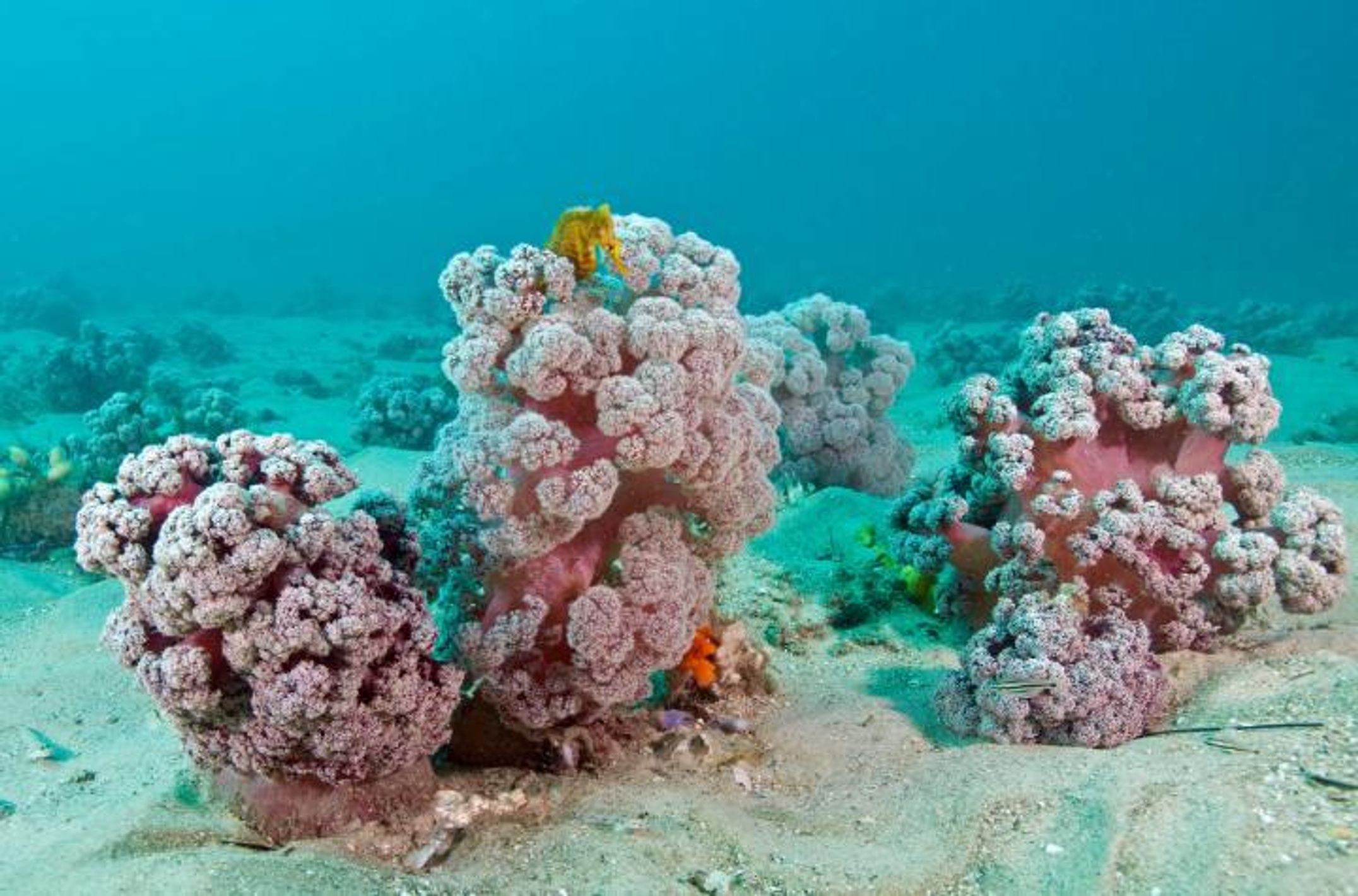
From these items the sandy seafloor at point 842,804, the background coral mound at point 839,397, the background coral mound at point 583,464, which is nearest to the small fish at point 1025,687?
the sandy seafloor at point 842,804

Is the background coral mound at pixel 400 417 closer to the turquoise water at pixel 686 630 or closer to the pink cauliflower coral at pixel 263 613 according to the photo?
the turquoise water at pixel 686 630

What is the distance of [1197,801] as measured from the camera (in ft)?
10.9

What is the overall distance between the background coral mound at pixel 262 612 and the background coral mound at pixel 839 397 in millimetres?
5680

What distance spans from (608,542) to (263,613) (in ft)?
5.04

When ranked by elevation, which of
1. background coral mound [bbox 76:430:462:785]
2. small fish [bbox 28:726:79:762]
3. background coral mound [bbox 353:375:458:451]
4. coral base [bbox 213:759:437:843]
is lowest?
small fish [bbox 28:726:79:762]

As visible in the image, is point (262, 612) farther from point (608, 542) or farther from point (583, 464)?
point (608, 542)

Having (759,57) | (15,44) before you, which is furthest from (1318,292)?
(15,44)

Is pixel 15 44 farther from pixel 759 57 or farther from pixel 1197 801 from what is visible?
pixel 1197 801

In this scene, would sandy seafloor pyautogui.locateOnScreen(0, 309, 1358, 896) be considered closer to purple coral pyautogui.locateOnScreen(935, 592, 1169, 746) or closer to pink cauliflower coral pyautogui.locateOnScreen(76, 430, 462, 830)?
purple coral pyautogui.locateOnScreen(935, 592, 1169, 746)

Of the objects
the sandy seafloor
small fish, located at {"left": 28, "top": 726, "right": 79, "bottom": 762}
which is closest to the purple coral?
the sandy seafloor

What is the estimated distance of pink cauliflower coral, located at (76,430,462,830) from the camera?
10.4 ft

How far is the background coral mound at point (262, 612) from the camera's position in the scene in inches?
125

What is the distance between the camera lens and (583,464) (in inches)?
150

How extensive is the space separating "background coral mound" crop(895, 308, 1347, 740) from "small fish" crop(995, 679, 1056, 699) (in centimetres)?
33
